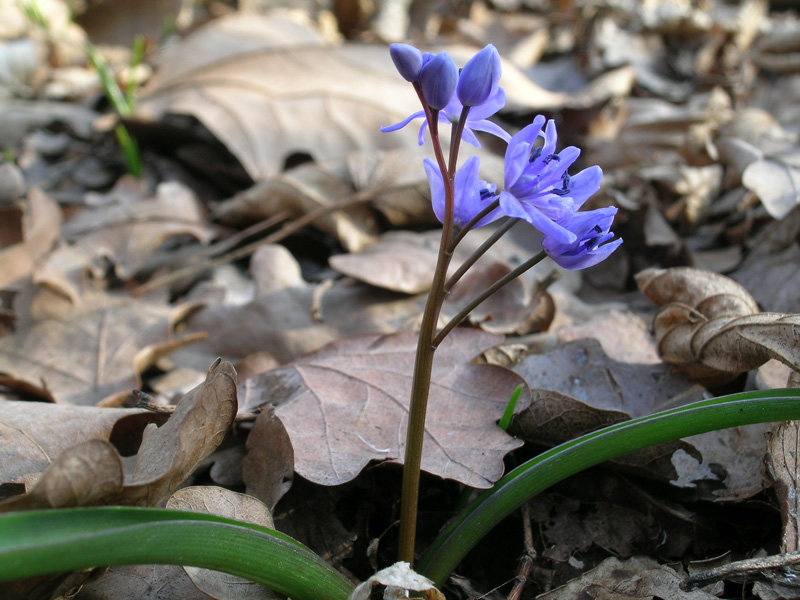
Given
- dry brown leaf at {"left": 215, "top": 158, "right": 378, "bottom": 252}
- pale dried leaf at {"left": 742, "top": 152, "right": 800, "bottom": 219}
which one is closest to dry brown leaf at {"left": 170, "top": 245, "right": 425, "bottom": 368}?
dry brown leaf at {"left": 215, "top": 158, "right": 378, "bottom": 252}

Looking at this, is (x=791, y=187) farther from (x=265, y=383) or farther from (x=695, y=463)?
(x=265, y=383)

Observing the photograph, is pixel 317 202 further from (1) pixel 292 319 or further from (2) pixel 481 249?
(2) pixel 481 249

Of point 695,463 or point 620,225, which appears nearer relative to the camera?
point 695,463

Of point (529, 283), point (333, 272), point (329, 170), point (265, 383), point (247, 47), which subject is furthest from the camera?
point (247, 47)

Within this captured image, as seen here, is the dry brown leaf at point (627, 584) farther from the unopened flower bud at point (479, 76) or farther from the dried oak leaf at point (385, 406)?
the unopened flower bud at point (479, 76)

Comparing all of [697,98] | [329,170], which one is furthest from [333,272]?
[697,98]

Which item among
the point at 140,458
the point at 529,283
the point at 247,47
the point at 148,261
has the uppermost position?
the point at 247,47
